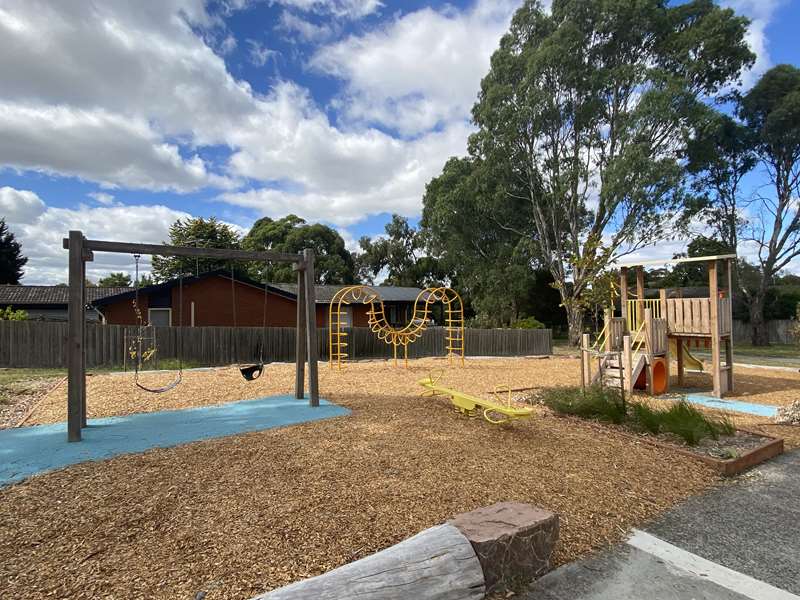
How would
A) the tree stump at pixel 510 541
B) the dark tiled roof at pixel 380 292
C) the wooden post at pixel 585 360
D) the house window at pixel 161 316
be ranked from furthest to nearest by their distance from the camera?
the dark tiled roof at pixel 380 292 < the house window at pixel 161 316 < the wooden post at pixel 585 360 < the tree stump at pixel 510 541

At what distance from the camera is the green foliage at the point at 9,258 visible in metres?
38.2

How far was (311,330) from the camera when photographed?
7.35 meters

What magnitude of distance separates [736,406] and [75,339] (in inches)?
413

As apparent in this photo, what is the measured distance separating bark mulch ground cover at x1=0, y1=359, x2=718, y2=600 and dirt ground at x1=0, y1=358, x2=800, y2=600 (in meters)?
0.01

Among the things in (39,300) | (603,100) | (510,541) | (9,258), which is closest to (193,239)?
(39,300)

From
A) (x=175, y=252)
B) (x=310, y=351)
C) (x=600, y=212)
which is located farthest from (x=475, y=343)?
(x=175, y=252)

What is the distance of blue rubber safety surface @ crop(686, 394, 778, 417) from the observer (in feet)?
25.8

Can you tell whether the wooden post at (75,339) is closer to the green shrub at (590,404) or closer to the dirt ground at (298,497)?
the dirt ground at (298,497)

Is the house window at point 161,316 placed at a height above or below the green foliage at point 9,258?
below

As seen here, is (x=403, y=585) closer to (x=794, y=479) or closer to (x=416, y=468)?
(x=416, y=468)

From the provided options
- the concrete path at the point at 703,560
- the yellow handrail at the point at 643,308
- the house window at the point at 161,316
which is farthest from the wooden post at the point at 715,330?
the house window at the point at 161,316

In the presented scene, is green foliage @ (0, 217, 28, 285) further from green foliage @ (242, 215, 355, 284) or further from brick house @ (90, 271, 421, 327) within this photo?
brick house @ (90, 271, 421, 327)

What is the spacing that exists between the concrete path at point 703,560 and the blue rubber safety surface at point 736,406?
14.5 feet

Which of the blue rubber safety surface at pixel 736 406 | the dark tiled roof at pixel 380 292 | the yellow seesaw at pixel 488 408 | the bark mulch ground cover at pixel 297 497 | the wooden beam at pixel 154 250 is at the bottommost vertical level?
the blue rubber safety surface at pixel 736 406
